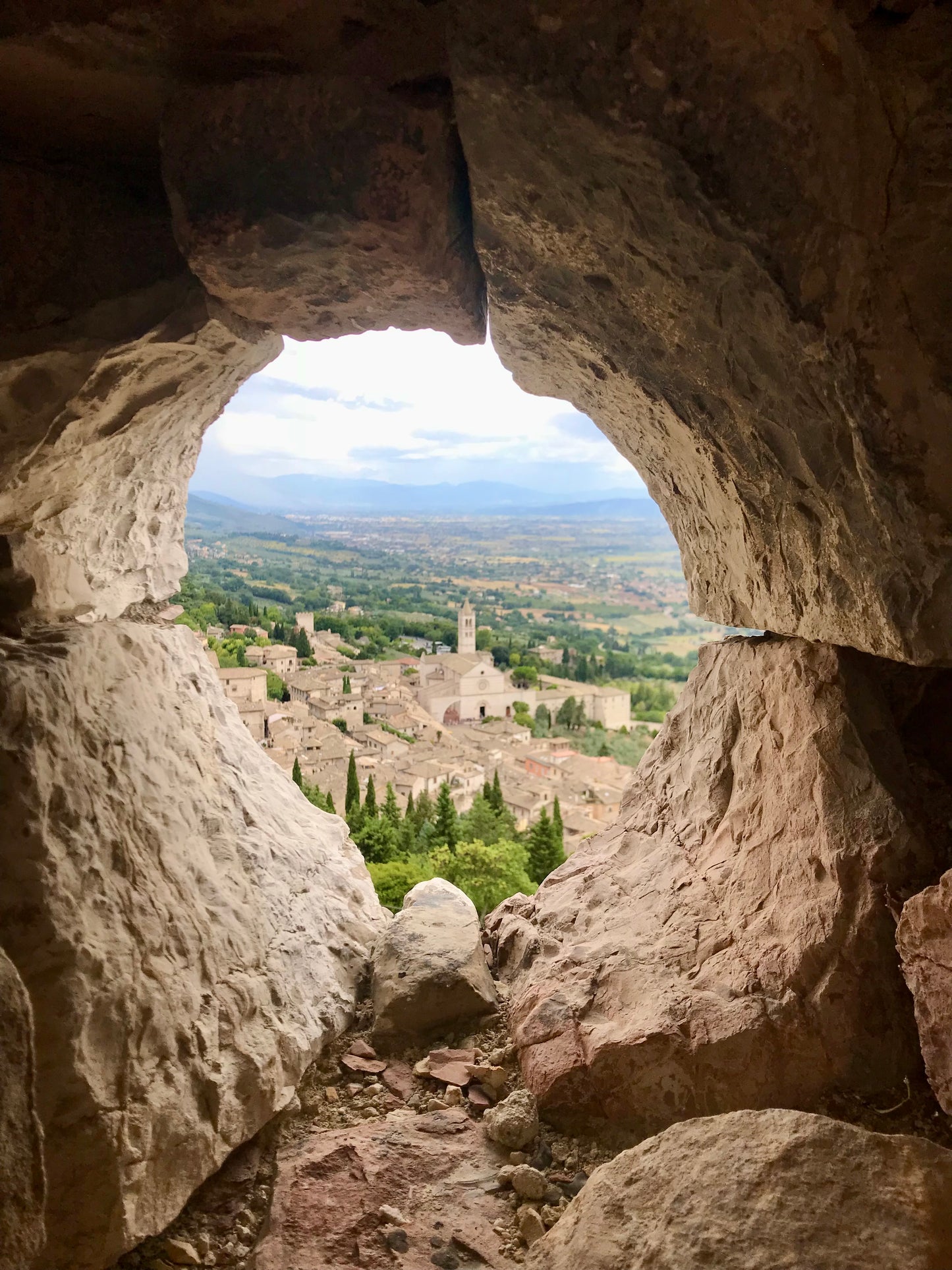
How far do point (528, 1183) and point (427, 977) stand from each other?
0.88 m

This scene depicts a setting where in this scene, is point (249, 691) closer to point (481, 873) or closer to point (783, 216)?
point (481, 873)

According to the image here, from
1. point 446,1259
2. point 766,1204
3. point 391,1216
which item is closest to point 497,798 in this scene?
point 391,1216

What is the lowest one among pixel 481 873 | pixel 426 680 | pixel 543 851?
pixel 543 851

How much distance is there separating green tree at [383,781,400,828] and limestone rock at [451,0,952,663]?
460 centimetres

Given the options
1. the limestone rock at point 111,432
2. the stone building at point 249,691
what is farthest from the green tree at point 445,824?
the limestone rock at point 111,432

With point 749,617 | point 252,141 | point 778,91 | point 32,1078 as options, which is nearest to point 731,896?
point 749,617

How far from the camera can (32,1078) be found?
1822 mm

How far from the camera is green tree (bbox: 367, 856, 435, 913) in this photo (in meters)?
5.19

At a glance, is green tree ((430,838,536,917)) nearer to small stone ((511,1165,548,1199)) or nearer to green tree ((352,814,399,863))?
green tree ((352,814,399,863))

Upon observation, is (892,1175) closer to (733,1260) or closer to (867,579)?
(733,1260)

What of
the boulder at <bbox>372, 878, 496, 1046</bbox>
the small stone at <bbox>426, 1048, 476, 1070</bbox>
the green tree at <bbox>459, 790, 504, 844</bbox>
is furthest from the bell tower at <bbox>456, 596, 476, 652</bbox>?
the small stone at <bbox>426, 1048, 476, 1070</bbox>

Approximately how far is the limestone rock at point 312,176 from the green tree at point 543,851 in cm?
548

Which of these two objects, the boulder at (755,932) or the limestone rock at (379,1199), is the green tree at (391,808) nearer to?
the boulder at (755,932)

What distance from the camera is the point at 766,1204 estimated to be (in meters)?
1.66
